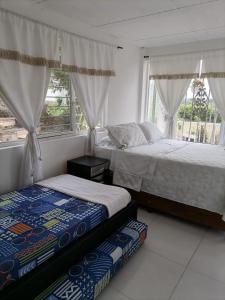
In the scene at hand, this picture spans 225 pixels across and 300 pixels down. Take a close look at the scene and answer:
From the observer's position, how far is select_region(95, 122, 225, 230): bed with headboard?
2408 millimetres

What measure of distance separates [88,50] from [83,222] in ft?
7.38

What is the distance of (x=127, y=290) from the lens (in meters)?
1.70

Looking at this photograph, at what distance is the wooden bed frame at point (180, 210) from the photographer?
2410 mm

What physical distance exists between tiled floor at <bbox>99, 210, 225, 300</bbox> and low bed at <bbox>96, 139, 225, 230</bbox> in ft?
0.77

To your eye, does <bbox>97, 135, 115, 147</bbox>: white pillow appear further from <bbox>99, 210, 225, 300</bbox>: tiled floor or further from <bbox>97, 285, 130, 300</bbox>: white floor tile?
→ <bbox>97, 285, 130, 300</bbox>: white floor tile

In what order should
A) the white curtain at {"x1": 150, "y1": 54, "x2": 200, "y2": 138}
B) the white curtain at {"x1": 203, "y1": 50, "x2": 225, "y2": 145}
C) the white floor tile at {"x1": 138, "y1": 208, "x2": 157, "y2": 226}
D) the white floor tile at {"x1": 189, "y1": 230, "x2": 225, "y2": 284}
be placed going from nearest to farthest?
the white floor tile at {"x1": 189, "y1": 230, "x2": 225, "y2": 284} → the white floor tile at {"x1": 138, "y1": 208, "x2": 157, "y2": 226} → the white curtain at {"x1": 203, "y1": 50, "x2": 225, "y2": 145} → the white curtain at {"x1": 150, "y1": 54, "x2": 200, "y2": 138}

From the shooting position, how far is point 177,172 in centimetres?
261

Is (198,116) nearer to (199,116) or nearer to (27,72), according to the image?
(199,116)

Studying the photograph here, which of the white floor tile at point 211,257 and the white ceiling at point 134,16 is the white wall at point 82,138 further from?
the white floor tile at point 211,257

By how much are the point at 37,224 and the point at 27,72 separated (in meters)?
1.53

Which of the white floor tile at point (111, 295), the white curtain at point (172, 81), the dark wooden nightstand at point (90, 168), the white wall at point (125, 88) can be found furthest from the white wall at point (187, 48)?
the white floor tile at point (111, 295)

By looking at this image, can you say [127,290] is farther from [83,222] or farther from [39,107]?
[39,107]

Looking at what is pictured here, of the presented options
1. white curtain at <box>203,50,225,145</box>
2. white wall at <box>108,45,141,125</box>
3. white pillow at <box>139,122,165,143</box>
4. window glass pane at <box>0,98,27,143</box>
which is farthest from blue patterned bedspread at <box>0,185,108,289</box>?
white curtain at <box>203,50,225,145</box>

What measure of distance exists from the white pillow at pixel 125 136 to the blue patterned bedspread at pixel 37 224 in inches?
49.5
